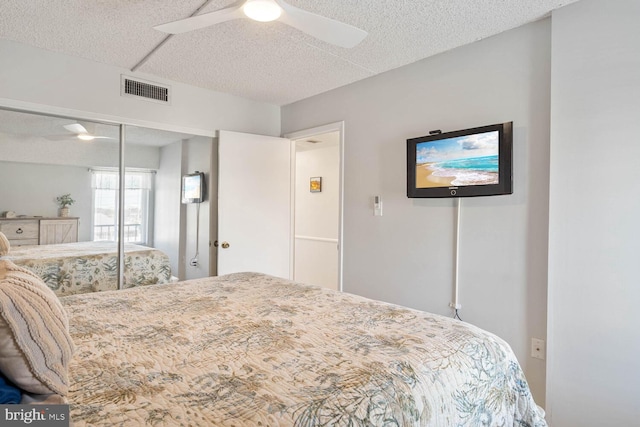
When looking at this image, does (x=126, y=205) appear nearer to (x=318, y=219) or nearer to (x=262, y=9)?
(x=262, y=9)

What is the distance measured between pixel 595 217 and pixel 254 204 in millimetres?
2823

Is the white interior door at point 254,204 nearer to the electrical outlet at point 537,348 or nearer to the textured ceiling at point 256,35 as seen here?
the textured ceiling at point 256,35

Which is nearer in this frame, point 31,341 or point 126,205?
point 31,341

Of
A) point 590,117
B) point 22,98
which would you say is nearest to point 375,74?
point 590,117

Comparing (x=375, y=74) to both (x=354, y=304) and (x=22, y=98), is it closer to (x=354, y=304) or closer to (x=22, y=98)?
(x=354, y=304)

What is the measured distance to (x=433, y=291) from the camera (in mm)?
2660

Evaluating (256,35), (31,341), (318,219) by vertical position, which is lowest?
(31,341)

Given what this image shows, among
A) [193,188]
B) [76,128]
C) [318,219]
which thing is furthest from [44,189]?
[318,219]

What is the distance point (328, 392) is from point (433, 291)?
1956 millimetres

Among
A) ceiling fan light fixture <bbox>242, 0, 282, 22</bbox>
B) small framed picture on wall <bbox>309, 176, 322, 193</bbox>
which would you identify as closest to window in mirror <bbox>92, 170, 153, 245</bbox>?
ceiling fan light fixture <bbox>242, 0, 282, 22</bbox>

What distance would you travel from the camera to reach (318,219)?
17.0 ft

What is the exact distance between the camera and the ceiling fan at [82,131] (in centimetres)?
274

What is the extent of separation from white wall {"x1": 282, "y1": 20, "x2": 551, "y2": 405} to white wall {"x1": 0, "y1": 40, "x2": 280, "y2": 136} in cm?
119

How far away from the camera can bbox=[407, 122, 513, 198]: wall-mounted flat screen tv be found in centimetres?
219
